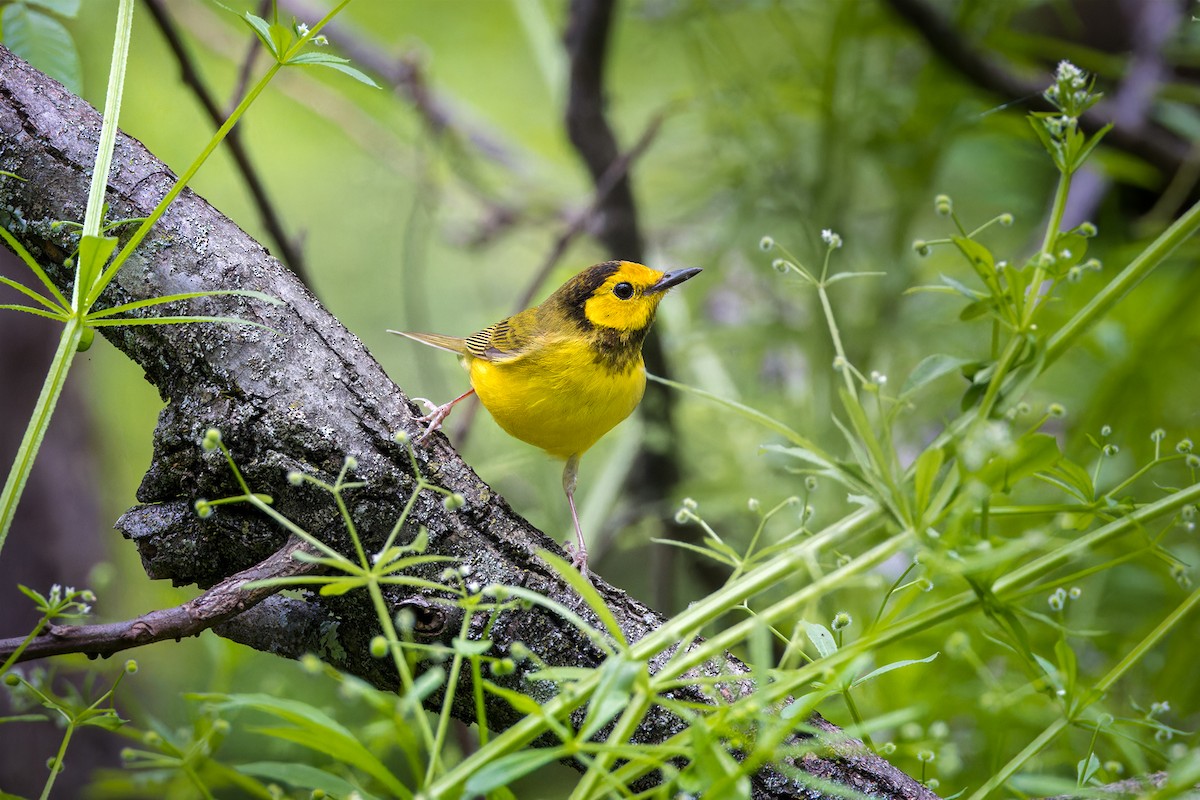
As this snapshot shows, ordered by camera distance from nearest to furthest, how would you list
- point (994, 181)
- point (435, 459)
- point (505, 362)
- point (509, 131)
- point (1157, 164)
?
point (435, 459)
point (505, 362)
point (1157, 164)
point (994, 181)
point (509, 131)

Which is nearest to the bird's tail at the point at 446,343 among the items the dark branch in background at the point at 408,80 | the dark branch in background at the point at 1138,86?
the dark branch in background at the point at 408,80

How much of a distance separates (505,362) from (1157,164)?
2.59m

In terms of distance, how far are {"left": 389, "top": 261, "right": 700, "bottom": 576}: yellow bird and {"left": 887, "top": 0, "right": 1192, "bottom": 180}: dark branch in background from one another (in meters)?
1.29

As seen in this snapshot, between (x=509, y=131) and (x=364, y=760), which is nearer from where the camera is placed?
(x=364, y=760)

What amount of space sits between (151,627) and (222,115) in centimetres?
158

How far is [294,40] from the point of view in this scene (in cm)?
118

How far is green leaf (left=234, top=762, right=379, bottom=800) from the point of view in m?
0.87

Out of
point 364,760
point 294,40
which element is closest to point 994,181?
point 294,40

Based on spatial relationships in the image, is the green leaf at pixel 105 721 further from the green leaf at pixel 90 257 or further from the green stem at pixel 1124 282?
the green stem at pixel 1124 282

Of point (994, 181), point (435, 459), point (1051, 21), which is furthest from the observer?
point (1051, 21)

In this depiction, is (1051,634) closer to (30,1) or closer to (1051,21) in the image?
(30,1)

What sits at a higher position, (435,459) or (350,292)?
(350,292)

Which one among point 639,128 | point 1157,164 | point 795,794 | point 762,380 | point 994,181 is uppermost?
point 639,128

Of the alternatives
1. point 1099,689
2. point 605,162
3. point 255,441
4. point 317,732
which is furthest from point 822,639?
point 605,162
